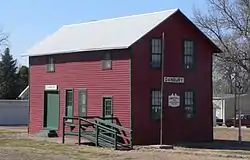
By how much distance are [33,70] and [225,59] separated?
20.8 meters

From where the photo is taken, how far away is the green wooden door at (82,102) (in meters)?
A: 37.2

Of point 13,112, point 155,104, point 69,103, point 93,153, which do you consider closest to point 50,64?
point 69,103

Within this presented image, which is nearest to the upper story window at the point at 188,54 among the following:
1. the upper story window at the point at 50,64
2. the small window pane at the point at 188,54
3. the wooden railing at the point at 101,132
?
the small window pane at the point at 188,54

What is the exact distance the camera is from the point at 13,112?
62969 millimetres

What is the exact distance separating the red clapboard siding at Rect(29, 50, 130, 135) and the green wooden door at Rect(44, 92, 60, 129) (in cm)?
→ 49

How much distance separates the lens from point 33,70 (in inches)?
1678

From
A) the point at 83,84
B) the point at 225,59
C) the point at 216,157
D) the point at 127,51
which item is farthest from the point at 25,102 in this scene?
the point at 216,157

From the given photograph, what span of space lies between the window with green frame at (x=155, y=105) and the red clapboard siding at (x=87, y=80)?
4.80ft

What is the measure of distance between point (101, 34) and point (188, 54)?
18.5 ft

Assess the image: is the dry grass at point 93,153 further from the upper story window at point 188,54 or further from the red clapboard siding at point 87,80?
the upper story window at point 188,54

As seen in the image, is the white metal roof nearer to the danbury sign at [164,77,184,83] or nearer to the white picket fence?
the danbury sign at [164,77,184,83]

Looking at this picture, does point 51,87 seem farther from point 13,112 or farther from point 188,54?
point 13,112

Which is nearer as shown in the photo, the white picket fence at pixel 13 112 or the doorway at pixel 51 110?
the doorway at pixel 51 110

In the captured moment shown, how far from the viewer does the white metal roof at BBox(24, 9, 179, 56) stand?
35312 millimetres
